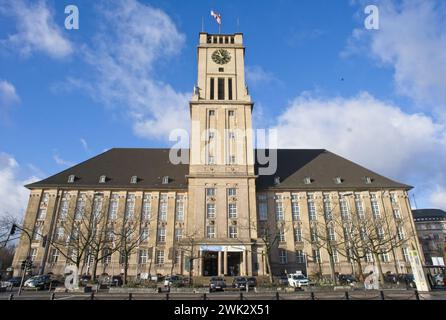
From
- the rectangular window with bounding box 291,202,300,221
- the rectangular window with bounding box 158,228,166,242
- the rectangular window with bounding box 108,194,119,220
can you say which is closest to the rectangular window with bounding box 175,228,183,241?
the rectangular window with bounding box 158,228,166,242

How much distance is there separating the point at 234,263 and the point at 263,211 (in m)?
9.85

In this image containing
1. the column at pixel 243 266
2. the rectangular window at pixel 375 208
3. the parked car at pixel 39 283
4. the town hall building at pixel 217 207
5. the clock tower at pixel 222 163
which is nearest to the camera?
the parked car at pixel 39 283

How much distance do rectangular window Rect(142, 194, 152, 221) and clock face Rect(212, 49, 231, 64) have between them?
2794cm

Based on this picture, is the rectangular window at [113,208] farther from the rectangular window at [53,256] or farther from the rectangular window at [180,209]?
the rectangular window at [180,209]

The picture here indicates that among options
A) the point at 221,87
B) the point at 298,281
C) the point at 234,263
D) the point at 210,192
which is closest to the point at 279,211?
the point at 234,263

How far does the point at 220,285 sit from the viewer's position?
1101 inches

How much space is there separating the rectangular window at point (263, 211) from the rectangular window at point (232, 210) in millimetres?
5151

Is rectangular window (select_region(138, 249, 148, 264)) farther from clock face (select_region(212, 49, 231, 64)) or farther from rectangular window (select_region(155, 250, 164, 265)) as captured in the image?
clock face (select_region(212, 49, 231, 64))

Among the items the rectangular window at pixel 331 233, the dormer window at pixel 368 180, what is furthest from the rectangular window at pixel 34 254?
the dormer window at pixel 368 180

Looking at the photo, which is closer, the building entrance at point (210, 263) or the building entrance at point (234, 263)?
the building entrance at point (210, 263)

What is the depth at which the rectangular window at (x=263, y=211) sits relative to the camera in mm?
47250
